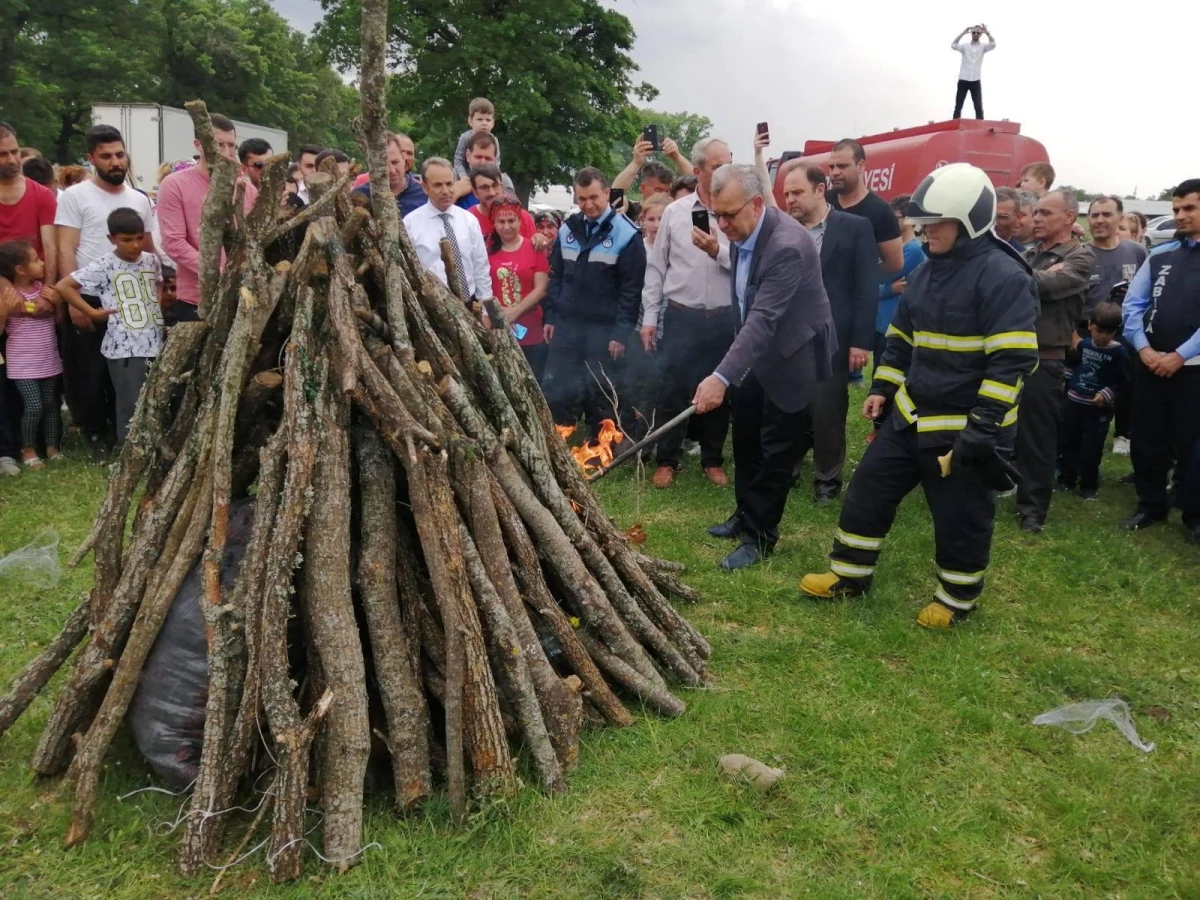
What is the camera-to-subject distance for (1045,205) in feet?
20.1

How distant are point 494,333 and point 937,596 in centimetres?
282

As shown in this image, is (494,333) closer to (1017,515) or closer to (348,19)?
(1017,515)

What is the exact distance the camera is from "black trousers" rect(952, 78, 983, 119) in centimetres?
1157

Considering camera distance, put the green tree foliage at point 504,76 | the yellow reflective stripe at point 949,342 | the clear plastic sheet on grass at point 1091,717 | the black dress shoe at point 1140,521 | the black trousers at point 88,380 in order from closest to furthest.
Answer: the clear plastic sheet on grass at point 1091,717
the yellow reflective stripe at point 949,342
the black dress shoe at point 1140,521
the black trousers at point 88,380
the green tree foliage at point 504,76

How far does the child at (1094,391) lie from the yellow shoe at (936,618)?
3.19m

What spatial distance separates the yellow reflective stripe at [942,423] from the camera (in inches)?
167

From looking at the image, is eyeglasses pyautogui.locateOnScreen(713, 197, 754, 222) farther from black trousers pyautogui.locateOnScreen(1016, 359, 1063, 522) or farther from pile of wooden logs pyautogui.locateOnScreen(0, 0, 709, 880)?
black trousers pyautogui.locateOnScreen(1016, 359, 1063, 522)

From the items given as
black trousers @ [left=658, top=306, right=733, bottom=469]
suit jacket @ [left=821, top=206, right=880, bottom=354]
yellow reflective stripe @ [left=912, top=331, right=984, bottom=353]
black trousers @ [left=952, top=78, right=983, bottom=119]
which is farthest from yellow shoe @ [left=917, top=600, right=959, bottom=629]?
black trousers @ [left=952, top=78, right=983, bottom=119]

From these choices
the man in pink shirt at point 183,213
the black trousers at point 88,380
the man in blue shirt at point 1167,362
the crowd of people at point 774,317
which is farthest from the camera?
the black trousers at point 88,380

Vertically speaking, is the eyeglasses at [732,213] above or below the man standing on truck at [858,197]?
below

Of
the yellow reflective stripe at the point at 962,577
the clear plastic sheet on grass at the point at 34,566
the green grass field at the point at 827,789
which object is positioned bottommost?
the green grass field at the point at 827,789

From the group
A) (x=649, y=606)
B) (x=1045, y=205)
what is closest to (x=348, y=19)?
(x=1045, y=205)

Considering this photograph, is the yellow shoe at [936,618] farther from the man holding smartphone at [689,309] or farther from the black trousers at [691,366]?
the black trousers at [691,366]

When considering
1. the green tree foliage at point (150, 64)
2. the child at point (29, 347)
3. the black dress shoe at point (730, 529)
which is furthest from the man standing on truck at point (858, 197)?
the green tree foliage at point (150, 64)
